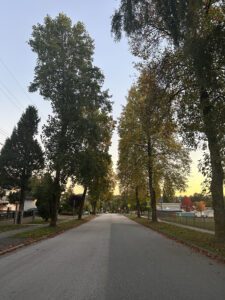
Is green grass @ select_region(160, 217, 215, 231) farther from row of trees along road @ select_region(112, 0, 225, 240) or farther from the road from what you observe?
the road

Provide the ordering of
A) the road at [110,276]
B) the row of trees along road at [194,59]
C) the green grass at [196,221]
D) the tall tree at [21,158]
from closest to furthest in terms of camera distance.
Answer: the road at [110,276] < the row of trees along road at [194,59] < the green grass at [196,221] < the tall tree at [21,158]

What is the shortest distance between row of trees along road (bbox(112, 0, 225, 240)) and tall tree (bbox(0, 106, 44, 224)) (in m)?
18.5

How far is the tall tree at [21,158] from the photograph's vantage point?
2716cm

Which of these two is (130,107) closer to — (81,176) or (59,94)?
(59,94)

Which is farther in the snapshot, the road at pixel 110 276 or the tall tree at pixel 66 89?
the tall tree at pixel 66 89

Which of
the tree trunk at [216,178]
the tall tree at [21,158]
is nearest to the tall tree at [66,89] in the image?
the tall tree at [21,158]

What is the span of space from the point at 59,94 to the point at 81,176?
24.7 ft

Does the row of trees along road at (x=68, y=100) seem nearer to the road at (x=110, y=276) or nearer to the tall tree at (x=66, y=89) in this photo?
the tall tree at (x=66, y=89)

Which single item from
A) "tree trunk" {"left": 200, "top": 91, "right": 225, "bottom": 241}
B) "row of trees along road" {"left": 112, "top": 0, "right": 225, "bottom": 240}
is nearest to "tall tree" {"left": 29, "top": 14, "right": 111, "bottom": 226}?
"row of trees along road" {"left": 112, "top": 0, "right": 225, "bottom": 240}

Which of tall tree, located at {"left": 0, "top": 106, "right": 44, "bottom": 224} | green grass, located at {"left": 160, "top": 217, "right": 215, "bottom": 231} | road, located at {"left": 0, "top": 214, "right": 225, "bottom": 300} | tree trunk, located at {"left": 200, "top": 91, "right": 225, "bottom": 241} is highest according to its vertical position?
tall tree, located at {"left": 0, "top": 106, "right": 44, "bottom": 224}

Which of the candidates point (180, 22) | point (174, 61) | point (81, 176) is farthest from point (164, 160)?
point (180, 22)

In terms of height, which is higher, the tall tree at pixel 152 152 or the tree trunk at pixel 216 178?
the tall tree at pixel 152 152

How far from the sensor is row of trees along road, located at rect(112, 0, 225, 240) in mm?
9219

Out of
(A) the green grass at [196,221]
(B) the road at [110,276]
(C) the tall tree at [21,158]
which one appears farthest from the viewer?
(C) the tall tree at [21,158]
